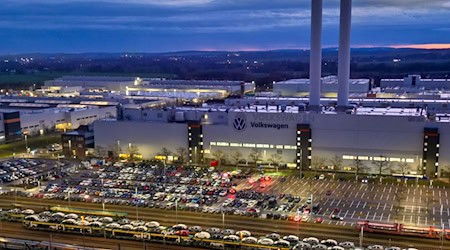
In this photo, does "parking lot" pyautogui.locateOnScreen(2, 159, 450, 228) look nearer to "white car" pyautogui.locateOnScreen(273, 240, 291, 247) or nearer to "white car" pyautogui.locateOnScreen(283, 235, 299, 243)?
"white car" pyautogui.locateOnScreen(283, 235, 299, 243)

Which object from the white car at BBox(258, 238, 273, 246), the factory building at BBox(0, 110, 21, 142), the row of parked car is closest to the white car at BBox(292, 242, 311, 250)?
the row of parked car

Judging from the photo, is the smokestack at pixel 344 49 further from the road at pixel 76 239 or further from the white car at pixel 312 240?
the road at pixel 76 239

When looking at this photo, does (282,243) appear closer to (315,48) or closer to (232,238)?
(232,238)

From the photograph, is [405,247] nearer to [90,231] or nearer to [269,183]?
[269,183]

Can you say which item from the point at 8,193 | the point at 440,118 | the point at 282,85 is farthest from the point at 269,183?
the point at 282,85

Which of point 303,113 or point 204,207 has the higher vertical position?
point 303,113

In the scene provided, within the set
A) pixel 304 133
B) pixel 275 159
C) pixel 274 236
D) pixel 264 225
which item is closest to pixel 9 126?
pixel 275 159

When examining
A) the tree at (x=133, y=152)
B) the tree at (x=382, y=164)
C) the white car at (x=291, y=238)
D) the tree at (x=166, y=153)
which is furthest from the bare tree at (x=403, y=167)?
the tree at (x=133, y=152)
